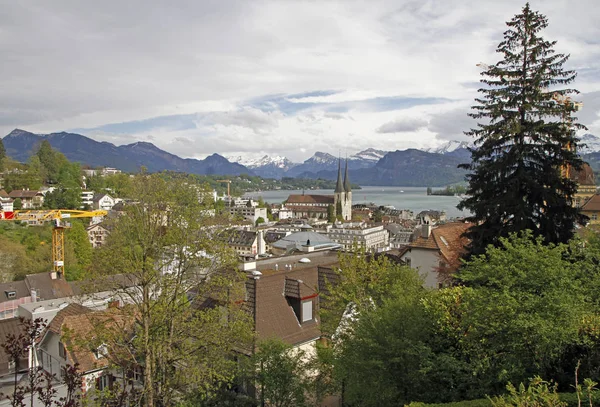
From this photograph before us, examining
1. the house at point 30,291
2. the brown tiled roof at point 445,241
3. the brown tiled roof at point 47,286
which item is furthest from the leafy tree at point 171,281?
the brown tiled roof at point 47,286

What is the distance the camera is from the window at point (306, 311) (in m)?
16.4

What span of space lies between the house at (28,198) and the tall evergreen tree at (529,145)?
306ft

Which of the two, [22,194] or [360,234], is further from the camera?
[360,234]

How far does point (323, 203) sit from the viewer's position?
193 metres

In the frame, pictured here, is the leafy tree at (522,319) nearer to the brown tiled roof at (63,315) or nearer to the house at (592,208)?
the brown tiled roof at (63,315)

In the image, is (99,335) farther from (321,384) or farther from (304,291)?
(304,291)

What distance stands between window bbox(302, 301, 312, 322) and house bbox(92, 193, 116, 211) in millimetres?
97698

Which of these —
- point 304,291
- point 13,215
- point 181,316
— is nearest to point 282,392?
point 181,316

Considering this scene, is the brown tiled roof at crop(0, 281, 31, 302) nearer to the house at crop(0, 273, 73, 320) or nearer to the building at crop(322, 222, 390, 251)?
the house at crop(0, 273, 73, 320)

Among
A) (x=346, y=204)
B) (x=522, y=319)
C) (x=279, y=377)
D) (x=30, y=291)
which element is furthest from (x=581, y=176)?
(x=346, y=204)

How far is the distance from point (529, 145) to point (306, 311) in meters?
10.9

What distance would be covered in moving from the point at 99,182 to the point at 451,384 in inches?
5074

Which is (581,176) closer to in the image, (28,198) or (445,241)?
(445,241)

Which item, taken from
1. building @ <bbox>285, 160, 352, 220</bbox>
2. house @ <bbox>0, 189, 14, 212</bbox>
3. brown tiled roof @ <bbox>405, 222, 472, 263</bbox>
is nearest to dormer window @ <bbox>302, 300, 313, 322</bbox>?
brown tiled roof @ <bbox>405, 222, 472, 263</bbox>
